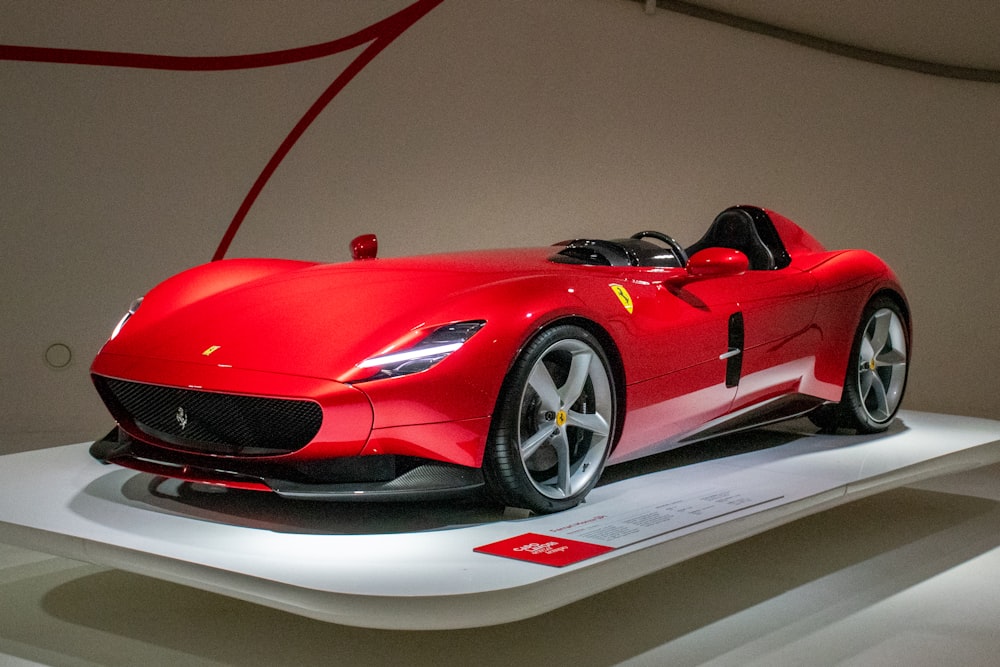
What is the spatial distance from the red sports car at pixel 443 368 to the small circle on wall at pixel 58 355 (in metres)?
2.33

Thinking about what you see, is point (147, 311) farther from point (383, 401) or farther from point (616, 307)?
point (616, 307)

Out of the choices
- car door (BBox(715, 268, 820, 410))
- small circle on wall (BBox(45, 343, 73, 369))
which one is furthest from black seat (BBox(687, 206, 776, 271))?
small circle on wall (BBox(45, 343, 73, 369))

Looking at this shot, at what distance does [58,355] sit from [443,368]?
11.7ft

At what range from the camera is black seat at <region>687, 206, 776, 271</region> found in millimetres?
4298

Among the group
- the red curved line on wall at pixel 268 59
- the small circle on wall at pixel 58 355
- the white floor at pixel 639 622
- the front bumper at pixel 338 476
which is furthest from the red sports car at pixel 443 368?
the small circle on wall at pixel 58 355

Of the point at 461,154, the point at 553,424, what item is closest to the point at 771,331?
the point at 553,424

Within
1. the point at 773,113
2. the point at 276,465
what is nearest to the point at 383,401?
the point at 276,465

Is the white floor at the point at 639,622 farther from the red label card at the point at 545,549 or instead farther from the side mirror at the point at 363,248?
the side mirror at the point at 363,248

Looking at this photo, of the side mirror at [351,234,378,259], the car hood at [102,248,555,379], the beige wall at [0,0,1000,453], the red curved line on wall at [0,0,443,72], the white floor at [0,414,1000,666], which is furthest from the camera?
the beige wall at [0,0,1000,453]

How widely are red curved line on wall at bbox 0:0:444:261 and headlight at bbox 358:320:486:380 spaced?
10.9 feet

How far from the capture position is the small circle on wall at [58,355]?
5445 millimetres

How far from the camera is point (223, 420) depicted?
264 cm

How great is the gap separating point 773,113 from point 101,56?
166 inches

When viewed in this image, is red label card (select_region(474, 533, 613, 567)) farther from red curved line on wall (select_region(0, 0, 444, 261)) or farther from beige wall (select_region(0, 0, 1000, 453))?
red curved line on wall (select_region(0, 0, 444, 261))
